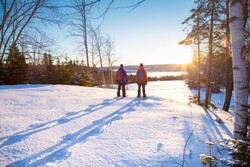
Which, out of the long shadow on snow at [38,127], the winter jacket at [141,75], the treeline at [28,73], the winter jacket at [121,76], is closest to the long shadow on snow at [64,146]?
the long shadow on snow at [38,127]

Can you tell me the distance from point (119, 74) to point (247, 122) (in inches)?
241

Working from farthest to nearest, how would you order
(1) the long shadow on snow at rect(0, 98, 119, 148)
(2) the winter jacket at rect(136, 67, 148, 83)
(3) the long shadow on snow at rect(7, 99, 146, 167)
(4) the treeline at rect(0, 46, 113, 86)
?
(4) the treeline at rect(0, 46, 113, 86) < (2) the winter jacket at rect(136, 67, 148, 83) < (1) the long shadow on snow at rect(0, 98, 119, 148) < (3) the long shadow on snow at rect(7, 99, 146, 167)

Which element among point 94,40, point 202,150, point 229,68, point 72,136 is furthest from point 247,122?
point 94,40

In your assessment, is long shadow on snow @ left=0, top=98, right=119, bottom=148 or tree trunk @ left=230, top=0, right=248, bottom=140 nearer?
tree trunk @ left=230, top=0, right=248, bottom=140

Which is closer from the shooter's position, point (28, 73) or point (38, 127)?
point (38, 127)

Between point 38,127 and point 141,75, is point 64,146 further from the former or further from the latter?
point 141,75

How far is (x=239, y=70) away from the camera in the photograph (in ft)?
7.50

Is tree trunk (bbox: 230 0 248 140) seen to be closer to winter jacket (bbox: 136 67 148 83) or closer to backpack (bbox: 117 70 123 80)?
winter jacket (bbox: 136 67 148 83)

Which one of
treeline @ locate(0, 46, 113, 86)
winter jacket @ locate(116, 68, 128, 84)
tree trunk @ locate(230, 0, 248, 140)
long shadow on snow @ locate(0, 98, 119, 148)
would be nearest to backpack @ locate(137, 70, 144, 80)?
winter jacket @ locate(116, 68, 128, 84)

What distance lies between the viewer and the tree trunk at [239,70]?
7.28 ft

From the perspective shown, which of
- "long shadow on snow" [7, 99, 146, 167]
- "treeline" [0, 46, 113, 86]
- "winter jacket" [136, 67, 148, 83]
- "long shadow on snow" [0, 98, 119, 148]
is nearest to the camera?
"long shadow on snow" [7, 99, 146, 167]

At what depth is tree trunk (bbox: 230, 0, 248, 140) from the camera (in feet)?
7.28

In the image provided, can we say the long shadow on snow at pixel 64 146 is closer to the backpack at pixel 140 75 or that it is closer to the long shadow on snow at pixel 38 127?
the long shadow on snow at pixel 38 127

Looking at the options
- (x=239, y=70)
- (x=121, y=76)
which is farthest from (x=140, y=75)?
(x=239, y=70)
